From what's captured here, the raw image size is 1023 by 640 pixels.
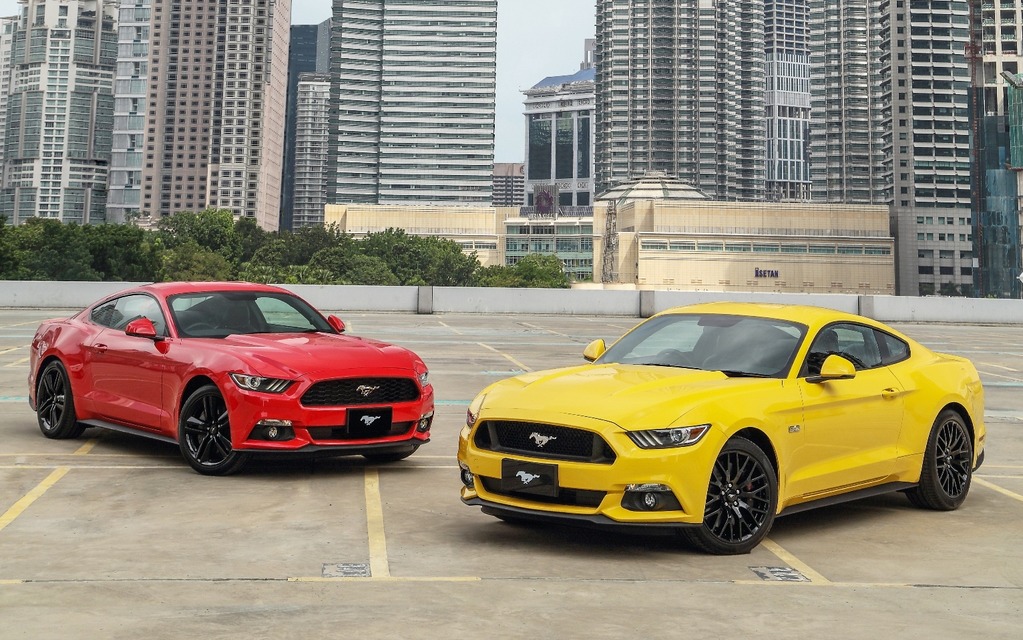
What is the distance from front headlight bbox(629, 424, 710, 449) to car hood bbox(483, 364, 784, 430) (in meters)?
0.04

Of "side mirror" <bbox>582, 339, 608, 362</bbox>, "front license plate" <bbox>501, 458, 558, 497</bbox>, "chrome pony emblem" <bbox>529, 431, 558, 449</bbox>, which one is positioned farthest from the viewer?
"side mirror" <bbox>582, 339, 608, 362</bbox>

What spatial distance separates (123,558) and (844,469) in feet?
14.2

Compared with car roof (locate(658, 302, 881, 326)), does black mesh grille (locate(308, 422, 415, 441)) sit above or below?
below

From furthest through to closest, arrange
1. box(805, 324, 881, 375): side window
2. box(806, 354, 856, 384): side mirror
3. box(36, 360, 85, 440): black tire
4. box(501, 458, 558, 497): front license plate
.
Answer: box(36, 360, 85, 440): black tire
box(805, 324, 881, 375): side window
box(806, 354, 856, 384): side mirror
box(501, 458, 558, 497): front license plate

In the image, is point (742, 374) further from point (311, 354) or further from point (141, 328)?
point (141, 328)

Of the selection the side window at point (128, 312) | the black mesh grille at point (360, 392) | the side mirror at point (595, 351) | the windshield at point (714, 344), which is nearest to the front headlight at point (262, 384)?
the black mesh grille at point (360, 392)

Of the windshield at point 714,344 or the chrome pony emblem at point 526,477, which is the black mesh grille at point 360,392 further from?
the chrome pony emblem at point 526,477

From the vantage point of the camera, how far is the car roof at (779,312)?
7520 mm

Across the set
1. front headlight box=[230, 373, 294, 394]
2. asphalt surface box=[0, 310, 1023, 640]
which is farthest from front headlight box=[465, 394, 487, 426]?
Result: front headlight box=[230, 373, 294, 394]

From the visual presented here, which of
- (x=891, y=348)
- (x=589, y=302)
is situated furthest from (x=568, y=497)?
(x=589, y=302)

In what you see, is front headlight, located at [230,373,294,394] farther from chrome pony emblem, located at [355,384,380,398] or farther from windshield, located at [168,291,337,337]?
windshield, located at [168,291,337,337]

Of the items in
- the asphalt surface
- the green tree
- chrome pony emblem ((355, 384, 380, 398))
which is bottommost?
the asphalt surface

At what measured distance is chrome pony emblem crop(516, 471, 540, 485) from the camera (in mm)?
6281

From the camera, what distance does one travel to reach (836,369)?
688 cm
